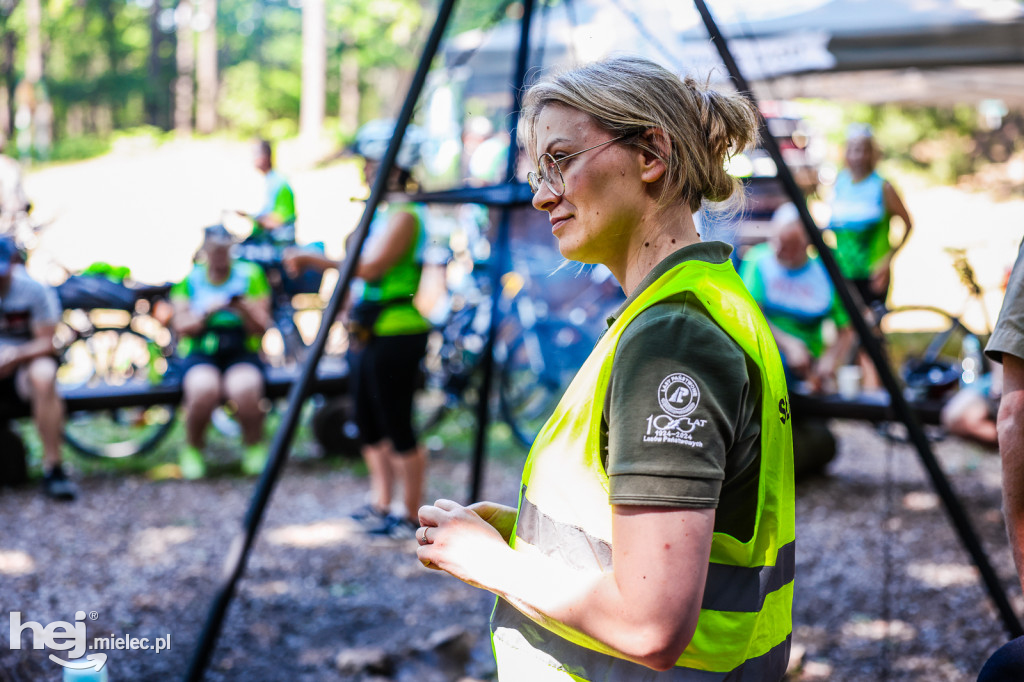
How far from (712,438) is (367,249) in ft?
12.0

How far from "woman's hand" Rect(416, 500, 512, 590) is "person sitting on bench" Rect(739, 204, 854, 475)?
4.74 m

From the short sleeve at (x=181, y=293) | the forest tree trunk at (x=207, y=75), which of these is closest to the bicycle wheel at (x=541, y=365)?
the short sleeve at (x=181, y=293)

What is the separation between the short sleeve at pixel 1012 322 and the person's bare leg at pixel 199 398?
5289 mm

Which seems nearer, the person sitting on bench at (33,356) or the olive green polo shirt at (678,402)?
Result: the olive green polo shirt at (678,402)

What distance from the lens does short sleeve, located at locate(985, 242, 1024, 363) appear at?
139 centimetres

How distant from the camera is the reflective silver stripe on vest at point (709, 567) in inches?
43.9

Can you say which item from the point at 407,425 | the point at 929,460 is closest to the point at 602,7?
the point at 407,425

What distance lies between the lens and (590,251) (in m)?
1.26

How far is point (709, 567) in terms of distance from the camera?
1.12 metres

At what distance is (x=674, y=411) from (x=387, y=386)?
146 inches

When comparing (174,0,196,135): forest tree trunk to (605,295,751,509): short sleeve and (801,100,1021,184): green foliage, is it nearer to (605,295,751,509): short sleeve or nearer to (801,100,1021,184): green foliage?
(801,100,1021,184): green foliage

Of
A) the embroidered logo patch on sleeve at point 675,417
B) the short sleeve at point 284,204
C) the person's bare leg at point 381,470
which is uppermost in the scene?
the short sleeve at point 284,204

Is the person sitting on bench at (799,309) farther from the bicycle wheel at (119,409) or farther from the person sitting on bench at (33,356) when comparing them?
the person sitting on bench at (33,356)

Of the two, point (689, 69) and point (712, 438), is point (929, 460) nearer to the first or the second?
point (689, 69)
